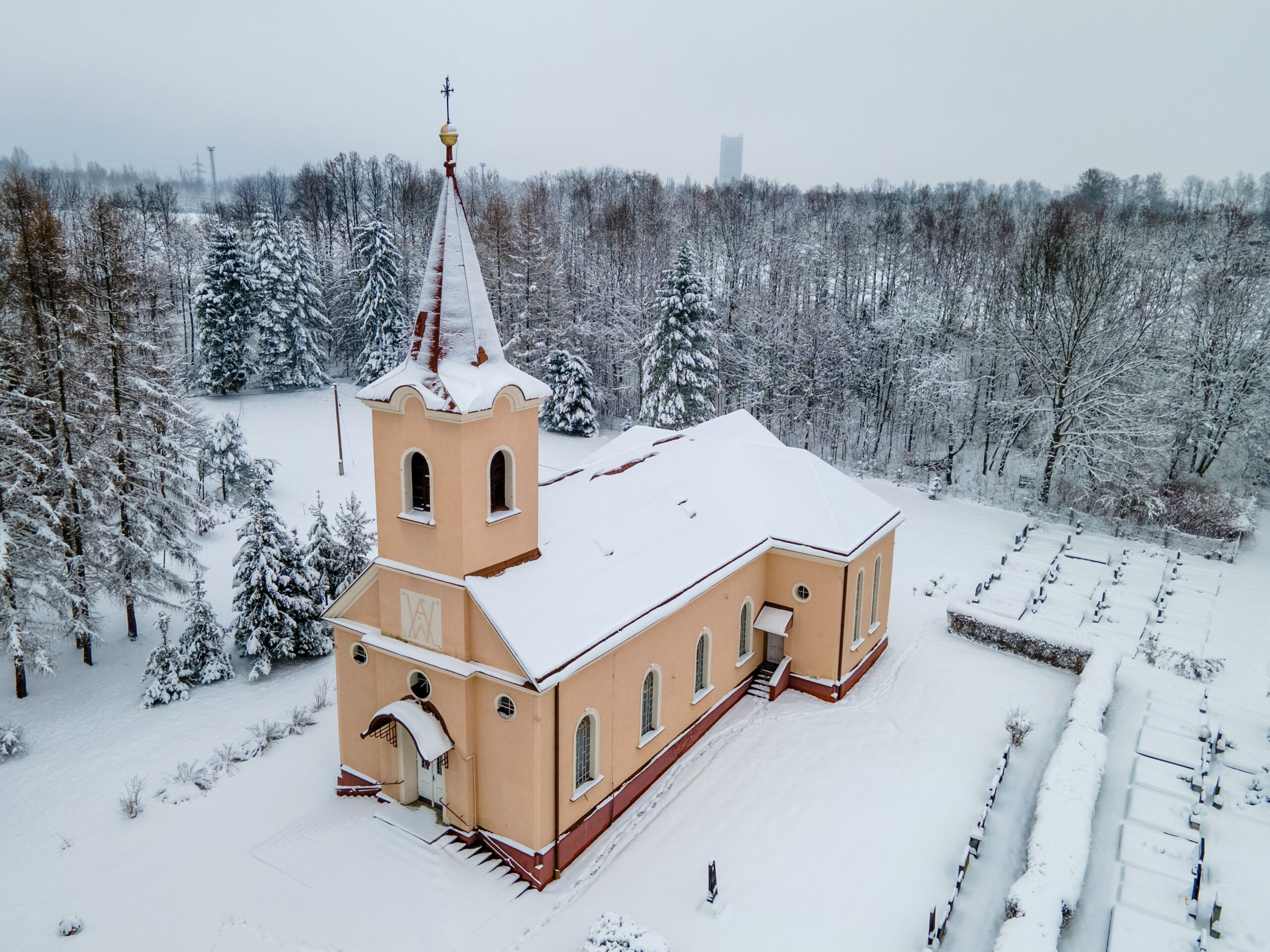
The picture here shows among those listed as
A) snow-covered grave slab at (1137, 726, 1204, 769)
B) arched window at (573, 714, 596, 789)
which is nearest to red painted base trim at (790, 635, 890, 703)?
snow-covered grave slab at (1137, 726, 1204, 769)

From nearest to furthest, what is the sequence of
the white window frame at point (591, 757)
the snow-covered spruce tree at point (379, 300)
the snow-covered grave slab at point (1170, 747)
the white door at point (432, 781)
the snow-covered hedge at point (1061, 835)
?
the snow-covered hedge at point (1061, 835)
the white window frame at point (591, 757)
the white door at point (432, 781)
the snow-covered grave slab at point (1170, 747)
the snow-covered spruce tree at point (379, 300)

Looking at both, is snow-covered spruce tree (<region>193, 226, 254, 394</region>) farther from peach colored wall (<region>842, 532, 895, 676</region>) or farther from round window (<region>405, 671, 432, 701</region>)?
peach colored wall (<region>842, 532, 895, 676</region>)

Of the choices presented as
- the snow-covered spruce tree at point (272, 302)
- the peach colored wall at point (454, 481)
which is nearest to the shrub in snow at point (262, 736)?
the peach colored wall at point (454, 481)

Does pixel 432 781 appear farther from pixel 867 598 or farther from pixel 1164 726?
pixel 1164 726

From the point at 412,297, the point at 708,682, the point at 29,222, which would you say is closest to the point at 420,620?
the point at 708,682

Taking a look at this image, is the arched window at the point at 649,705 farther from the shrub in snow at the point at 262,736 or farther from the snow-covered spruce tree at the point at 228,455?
the snow-covered spruce tree at the point at 228,455

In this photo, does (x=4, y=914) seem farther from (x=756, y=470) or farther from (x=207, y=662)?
(x=756, y=470)
